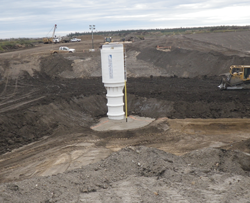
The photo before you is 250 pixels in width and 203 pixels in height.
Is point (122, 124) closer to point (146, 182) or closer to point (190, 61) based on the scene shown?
point (146, 182)

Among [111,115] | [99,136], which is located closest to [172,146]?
[99,136]

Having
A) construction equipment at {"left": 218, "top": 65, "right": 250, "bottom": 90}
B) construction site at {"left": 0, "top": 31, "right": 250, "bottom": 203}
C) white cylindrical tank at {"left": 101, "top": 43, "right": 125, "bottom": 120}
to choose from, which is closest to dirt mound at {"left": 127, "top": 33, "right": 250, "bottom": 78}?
construction site at {"left": 0, "top": 31, "right": 250, "bottom": 203}

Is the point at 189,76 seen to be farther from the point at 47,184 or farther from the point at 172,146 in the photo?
the point at 47,184

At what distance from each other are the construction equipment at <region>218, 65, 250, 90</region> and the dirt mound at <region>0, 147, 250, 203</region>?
58.0 feet

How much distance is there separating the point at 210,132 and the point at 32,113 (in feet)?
36.3

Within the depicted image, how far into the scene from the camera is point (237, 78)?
91.8ft

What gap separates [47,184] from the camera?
9.15 m

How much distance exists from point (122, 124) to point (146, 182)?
1043cm

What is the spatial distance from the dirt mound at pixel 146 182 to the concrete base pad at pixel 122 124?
734 centimetres

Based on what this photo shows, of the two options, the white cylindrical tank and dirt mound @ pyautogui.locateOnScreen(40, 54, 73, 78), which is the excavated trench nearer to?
the white cylindrical tank

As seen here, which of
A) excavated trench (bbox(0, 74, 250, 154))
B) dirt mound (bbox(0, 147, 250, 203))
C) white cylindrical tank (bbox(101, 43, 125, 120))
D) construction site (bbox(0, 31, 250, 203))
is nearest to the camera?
dirt mound (bbox(0, 147, 250, 203))

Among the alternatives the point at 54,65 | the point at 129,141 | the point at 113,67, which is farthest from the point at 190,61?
the point at 129,141

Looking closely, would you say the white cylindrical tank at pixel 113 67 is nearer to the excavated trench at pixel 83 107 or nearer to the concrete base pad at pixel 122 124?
the concrete base pad at pixel 122 124

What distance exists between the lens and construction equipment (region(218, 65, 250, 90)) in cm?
2768
